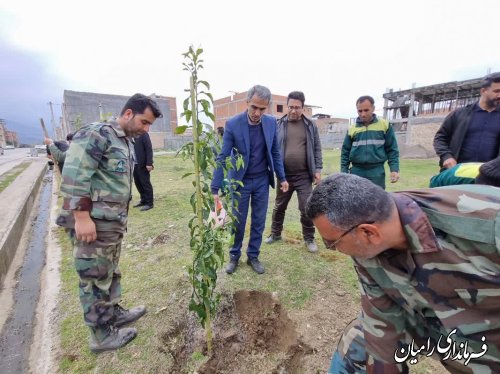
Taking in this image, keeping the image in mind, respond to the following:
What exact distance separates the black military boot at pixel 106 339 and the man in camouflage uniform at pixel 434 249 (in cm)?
205

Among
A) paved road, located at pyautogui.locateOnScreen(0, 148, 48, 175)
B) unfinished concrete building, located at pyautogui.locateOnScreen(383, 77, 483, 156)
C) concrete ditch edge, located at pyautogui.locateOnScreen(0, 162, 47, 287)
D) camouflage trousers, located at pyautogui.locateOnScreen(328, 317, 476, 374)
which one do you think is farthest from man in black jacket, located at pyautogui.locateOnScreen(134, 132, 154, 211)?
unfinished concrete building, located at pyautogui.locateOnScreen(383, 77, 483, 156)

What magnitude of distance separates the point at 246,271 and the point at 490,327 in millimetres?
2515

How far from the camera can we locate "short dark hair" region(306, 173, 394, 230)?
3.45ft

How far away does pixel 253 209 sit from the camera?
3322 millimetres

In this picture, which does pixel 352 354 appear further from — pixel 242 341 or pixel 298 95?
pixel 298 95

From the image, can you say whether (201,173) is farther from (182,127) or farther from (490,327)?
→ (490,327)

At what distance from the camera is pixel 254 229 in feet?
10.9

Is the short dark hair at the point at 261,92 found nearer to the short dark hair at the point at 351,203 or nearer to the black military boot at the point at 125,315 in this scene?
the short dark hair at the point at 351,203

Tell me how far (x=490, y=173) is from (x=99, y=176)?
241 cm

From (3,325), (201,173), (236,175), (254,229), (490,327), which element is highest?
(201,173)

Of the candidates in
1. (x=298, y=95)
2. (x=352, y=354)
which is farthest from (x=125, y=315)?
(x=298, y=95)

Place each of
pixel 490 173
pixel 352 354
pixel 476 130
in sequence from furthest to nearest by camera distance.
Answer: pixel 476 130 → pixel 352 354 → pixel 490 173

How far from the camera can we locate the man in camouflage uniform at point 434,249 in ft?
3.40

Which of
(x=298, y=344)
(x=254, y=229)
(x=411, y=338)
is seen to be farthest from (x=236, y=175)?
(x=411, y=338)
